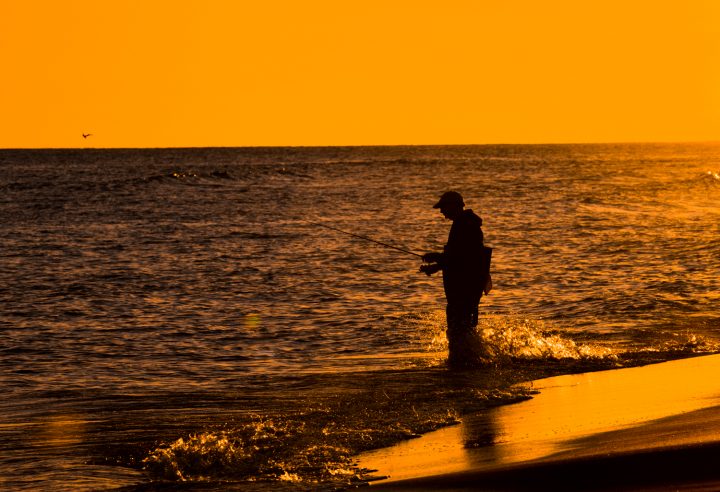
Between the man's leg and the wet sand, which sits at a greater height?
the man's leg

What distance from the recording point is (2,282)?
20.1 meters

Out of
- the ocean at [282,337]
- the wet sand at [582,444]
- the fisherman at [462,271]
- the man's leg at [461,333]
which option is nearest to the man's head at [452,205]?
the fisherman at [462,271]

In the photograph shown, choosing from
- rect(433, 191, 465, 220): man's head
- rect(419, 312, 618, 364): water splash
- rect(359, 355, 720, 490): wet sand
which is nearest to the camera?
rect(359, 355, 720, 490): wet sand

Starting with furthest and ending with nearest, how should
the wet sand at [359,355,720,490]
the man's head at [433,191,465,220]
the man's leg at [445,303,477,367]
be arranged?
the man's leg at [445,303,477,367], the man's head at [433,191,465,220], the wet sand at [359,355,720,490]

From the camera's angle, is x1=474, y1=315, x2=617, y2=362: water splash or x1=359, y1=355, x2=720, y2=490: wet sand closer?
x1=359, y1=355, x2=720, y2=490: wet sand

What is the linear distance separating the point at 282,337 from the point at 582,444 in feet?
22.5

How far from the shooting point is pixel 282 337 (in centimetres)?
1341

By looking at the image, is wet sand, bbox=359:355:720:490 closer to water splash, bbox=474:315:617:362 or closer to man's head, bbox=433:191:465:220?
water splash, bbox=474:315:617:362

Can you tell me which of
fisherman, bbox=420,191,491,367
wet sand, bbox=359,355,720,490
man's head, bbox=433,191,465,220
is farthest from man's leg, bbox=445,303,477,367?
wet sand, bbox=359,355,720,490

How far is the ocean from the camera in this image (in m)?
7.77

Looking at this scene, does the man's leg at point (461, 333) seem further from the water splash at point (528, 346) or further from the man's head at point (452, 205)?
the man's head at point (452, 205)

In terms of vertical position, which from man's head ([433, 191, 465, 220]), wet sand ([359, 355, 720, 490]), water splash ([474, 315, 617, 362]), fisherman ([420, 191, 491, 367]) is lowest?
wet sand ([359, 355, 720, 490])

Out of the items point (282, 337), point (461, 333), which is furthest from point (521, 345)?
point (282, 337)

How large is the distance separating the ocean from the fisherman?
11.5 inches
